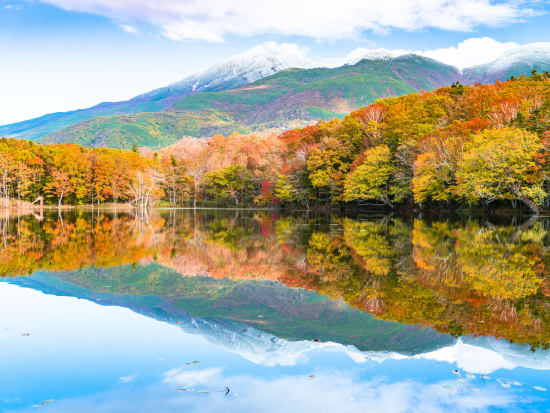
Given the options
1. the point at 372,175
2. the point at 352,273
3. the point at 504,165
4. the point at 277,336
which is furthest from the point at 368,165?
the point at 277,336

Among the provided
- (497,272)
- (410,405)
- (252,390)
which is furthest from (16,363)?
(497,272)

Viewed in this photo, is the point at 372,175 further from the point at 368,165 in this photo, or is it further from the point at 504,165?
the point at 504,165

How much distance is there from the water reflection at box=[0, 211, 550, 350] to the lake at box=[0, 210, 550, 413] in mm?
70

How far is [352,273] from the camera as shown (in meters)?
12.9

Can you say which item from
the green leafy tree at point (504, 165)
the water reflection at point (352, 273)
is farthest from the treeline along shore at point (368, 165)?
the water reflection at point (352, 273)

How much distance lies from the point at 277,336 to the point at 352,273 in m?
5.54

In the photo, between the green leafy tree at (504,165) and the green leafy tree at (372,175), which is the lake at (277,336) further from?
the green leafy tree at (372,175)

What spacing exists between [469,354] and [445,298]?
10.5 feet

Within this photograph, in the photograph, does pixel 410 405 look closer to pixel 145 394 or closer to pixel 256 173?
pixel 145 394

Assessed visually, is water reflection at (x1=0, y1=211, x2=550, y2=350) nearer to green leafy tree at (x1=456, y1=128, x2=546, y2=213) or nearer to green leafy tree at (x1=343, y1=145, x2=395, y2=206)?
green leafy tree at (x1=456, y1=128, x2=546, y2=213)

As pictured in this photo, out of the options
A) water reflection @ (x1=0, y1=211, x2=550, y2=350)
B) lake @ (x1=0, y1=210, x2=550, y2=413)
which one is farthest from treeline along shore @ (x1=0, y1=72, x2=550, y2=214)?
lake @ (x1=0, y1=210, x2=550, y2=413)

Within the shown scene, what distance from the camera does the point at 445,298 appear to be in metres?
9.71

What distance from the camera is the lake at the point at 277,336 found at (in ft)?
17.6

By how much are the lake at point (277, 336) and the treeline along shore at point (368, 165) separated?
31169 mm
